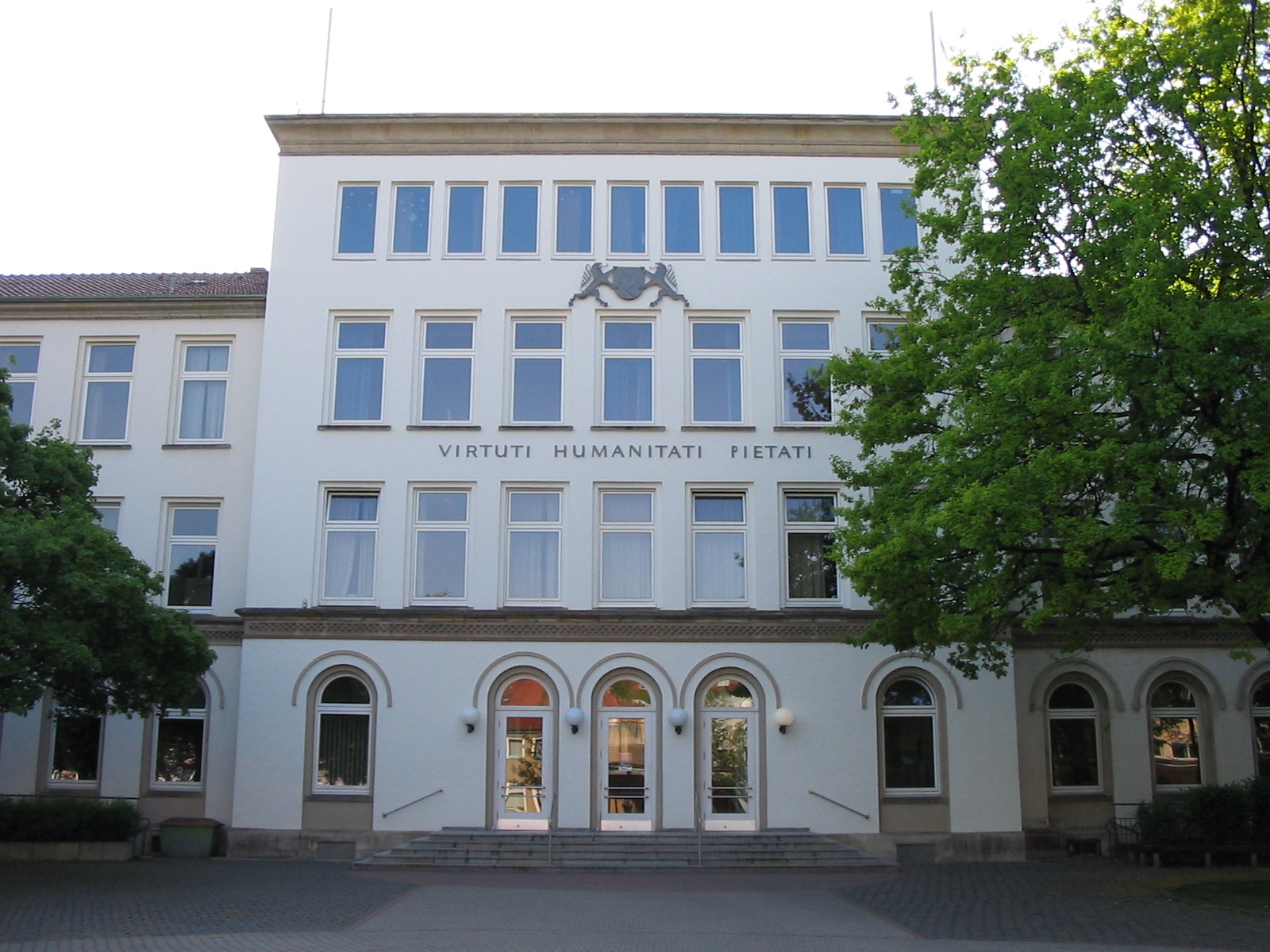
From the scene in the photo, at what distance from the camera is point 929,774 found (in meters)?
A: 22.1

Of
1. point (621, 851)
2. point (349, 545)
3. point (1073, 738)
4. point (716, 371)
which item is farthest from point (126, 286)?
point (1073, 738)

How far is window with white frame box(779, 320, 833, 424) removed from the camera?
916 inches

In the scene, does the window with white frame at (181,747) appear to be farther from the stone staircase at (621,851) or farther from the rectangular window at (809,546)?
the rectangular window at (809,546)

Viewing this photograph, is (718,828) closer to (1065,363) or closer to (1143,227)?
(1065,363)

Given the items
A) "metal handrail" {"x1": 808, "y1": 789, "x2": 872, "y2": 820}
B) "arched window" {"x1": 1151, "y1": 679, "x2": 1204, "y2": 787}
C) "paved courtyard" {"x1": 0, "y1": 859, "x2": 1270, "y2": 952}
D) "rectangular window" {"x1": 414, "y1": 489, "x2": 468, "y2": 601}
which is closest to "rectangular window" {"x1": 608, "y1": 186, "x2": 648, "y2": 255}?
"rectangular window" {"x1": 414, "y1": 489, "x2": 468, "y2": 601}

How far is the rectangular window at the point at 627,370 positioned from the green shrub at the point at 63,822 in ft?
37.5

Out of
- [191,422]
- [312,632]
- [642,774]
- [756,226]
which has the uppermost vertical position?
[756,226]

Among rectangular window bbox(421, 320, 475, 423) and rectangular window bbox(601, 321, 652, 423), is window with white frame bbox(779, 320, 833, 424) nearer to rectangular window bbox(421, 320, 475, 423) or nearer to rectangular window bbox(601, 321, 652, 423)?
rectangular window bbox(601, 321, 652, 423)

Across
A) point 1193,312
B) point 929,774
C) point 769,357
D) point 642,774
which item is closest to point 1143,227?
point 1193,312

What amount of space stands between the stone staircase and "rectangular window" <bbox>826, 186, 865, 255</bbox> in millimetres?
11403

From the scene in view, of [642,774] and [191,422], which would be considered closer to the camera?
[642,774]

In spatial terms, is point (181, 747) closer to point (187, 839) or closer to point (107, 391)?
point (187, 839)

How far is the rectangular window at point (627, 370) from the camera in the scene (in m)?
23.3

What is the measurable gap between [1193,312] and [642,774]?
1246 cm
